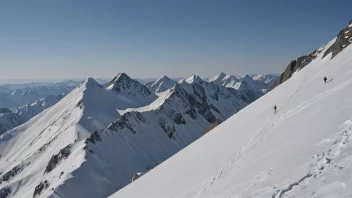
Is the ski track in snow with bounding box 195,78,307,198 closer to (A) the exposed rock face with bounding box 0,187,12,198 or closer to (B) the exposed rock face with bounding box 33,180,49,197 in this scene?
(B) the exposed rock face with bounding box 33,180,49,197

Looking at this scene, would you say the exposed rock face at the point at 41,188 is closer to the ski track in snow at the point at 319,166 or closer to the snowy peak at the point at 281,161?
the snowy peak at the point at 281,161

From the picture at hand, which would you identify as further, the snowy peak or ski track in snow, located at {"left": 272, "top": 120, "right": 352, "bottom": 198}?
the snowy peak

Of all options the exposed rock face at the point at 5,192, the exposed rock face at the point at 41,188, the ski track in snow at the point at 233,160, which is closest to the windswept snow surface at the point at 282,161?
the ski track in snow at the point at 233,160

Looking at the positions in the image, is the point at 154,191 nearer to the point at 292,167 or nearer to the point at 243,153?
the point at 243,153

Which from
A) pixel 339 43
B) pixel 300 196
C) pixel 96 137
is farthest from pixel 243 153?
pixel 96 137

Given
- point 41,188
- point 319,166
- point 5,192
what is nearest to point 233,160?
point 319,166

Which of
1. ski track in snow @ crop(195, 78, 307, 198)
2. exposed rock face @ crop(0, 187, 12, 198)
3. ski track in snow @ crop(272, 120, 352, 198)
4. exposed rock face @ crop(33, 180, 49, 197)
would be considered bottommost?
exposed rock face @ crop(0, 187, 12, 198)

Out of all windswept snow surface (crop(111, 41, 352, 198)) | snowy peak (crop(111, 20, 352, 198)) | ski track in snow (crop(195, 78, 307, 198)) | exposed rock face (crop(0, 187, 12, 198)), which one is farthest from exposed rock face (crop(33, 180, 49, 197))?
ski track in snow (crop(195, 78, 307, 198))

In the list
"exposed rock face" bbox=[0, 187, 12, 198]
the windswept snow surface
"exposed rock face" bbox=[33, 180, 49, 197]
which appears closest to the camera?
the windswept snow surface

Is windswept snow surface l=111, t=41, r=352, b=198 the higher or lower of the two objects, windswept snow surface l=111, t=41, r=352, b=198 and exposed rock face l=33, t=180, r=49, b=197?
the higher
